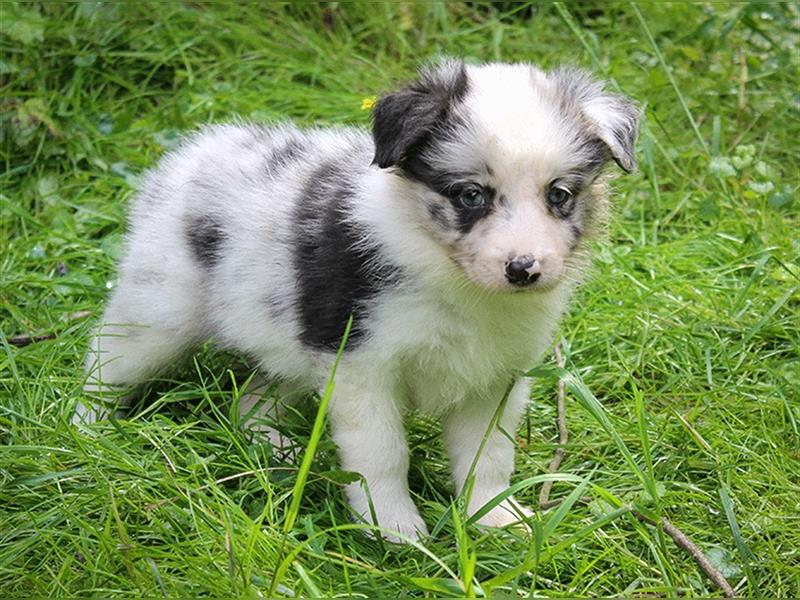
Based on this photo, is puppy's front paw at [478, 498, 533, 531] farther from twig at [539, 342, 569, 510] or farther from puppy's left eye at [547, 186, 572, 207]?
puppy's left eye at [547, 186, 572, 207]

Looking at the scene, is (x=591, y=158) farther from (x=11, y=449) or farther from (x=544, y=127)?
(x=11, y=449)

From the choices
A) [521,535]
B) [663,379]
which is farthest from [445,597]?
[663,379]

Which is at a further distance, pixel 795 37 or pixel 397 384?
pixel 795 37

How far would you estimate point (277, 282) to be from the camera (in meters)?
4.59

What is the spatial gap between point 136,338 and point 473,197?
1.75m

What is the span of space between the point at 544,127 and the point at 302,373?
53.8 inches

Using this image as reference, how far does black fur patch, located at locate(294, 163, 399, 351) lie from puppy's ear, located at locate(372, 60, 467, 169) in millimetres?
344

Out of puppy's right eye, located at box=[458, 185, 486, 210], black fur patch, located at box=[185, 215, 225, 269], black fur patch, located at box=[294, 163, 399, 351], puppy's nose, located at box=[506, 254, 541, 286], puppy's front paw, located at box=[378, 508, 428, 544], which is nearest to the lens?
puppy's nose, located at box=[506, 254, 541, 286]

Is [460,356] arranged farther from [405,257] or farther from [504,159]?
[504,159]

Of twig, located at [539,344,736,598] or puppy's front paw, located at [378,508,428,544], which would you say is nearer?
twig, located at [539,344,736,598]

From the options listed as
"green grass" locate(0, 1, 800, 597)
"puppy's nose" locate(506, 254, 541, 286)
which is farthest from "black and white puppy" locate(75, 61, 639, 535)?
"green grass" locate(0, 1, 800, 597)

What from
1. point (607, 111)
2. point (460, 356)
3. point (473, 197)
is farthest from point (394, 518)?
point (607, 111)

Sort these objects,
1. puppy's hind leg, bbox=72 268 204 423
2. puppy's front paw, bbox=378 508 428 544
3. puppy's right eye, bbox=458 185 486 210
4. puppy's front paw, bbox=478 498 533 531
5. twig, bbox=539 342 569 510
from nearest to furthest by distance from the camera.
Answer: puppy's right eye, bbox=458 185 486 210
puppy's front paw, bbox=378 508 428 544
puppy's front paw, bbox=478 498 533 531
twig, bbox=539 342 569 510
puppy's hind leg, bbox=72 268 204 423

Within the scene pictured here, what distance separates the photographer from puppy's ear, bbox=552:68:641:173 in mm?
4227
